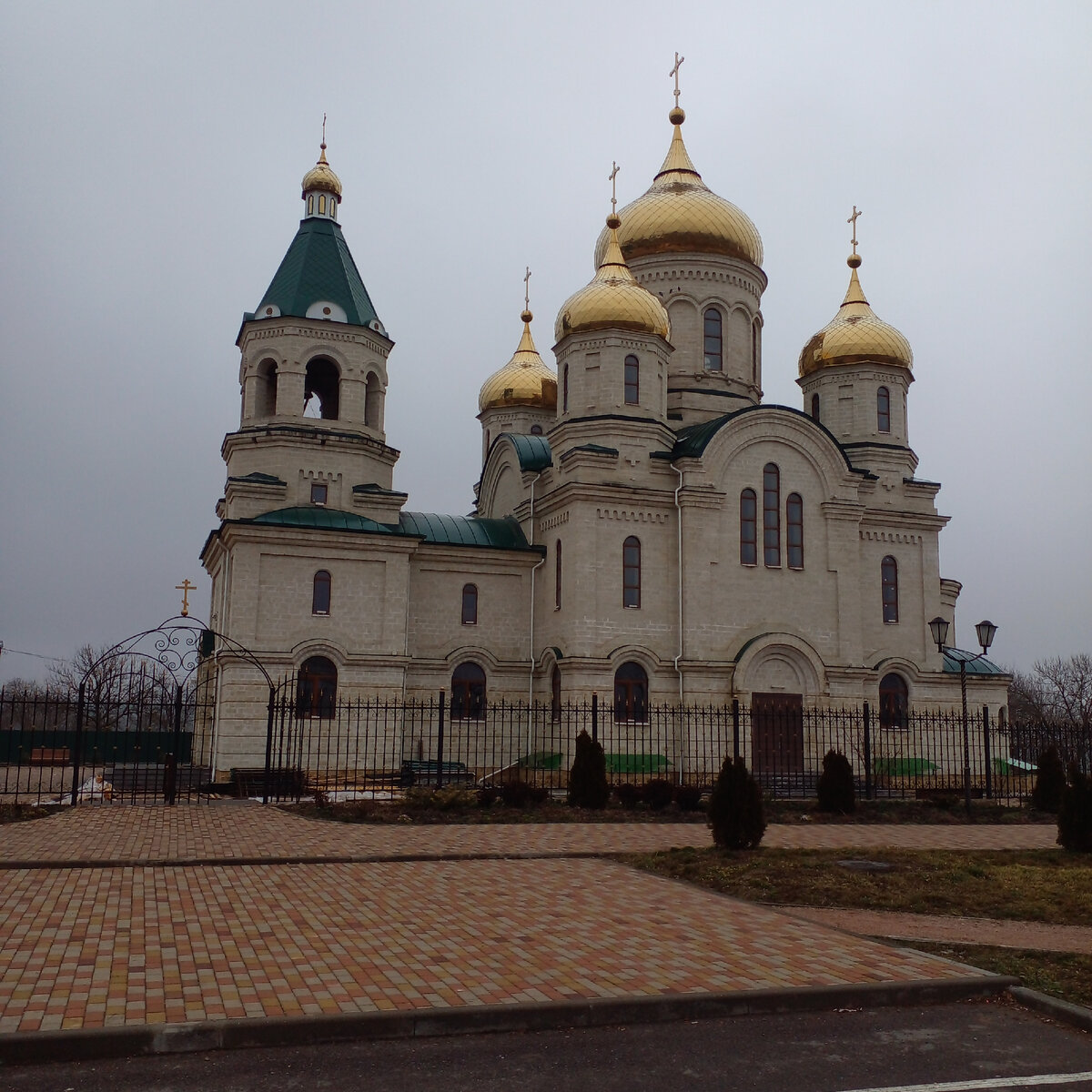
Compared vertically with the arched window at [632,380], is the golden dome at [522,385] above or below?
above

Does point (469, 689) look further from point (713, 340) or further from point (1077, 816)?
point (1077, 816)

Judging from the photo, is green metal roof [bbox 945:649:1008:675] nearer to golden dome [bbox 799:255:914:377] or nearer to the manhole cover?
golden dome [bbox 799:255:914:377]

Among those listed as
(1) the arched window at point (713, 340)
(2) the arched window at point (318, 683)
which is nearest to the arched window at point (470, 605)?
(2) the arched window at point (318, 683)

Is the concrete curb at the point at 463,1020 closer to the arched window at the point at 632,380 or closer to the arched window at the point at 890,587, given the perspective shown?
the arched window at the point at 632,380

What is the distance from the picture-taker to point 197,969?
6.48 m

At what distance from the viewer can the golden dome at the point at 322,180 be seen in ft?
93.0

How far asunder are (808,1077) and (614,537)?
20.4m

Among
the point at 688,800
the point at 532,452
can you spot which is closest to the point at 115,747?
the point at 532,452

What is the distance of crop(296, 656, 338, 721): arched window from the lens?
23766 mm

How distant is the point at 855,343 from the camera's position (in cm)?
3006

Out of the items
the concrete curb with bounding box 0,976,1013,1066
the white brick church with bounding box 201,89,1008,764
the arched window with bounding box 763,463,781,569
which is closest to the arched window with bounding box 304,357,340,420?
the white brick church with bounding box 201,89,1008,764

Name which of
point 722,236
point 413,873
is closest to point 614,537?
point 722,236

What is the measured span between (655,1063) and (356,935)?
9.30ft

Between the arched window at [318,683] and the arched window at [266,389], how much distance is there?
6359 millimetres
